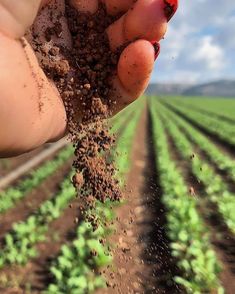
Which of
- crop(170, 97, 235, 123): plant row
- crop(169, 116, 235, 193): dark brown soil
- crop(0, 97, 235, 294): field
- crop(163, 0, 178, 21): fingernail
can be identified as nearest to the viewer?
crop(163, 0, 178, 21): fingernail

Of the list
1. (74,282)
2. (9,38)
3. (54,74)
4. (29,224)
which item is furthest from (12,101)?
(29,224)

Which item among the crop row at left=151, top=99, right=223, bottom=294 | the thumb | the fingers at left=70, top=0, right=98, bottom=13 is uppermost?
the thumb

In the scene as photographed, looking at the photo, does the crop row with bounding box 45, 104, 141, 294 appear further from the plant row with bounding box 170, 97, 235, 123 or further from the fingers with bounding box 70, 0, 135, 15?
the plant row with bounding box 170, 97, 235, 123

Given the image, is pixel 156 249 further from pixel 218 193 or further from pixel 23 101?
pixel 23 101

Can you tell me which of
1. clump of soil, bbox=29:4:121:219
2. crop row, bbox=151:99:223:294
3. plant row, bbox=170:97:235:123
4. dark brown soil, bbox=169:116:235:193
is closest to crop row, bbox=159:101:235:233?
dark brown soil, bbox=169:116:235:193

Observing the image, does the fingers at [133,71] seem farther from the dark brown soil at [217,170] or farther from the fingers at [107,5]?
the dark brown soil at [217,170]

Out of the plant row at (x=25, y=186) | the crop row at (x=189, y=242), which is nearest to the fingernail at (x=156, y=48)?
the crop row at (x=189, y=242)

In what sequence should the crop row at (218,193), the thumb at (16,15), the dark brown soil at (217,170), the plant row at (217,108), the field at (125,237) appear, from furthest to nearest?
the plant row at (217,108)
the dark brown soil at (217,170)
the crop row at (218,193)
the field at (125,237)
the thumb at (16,15)
